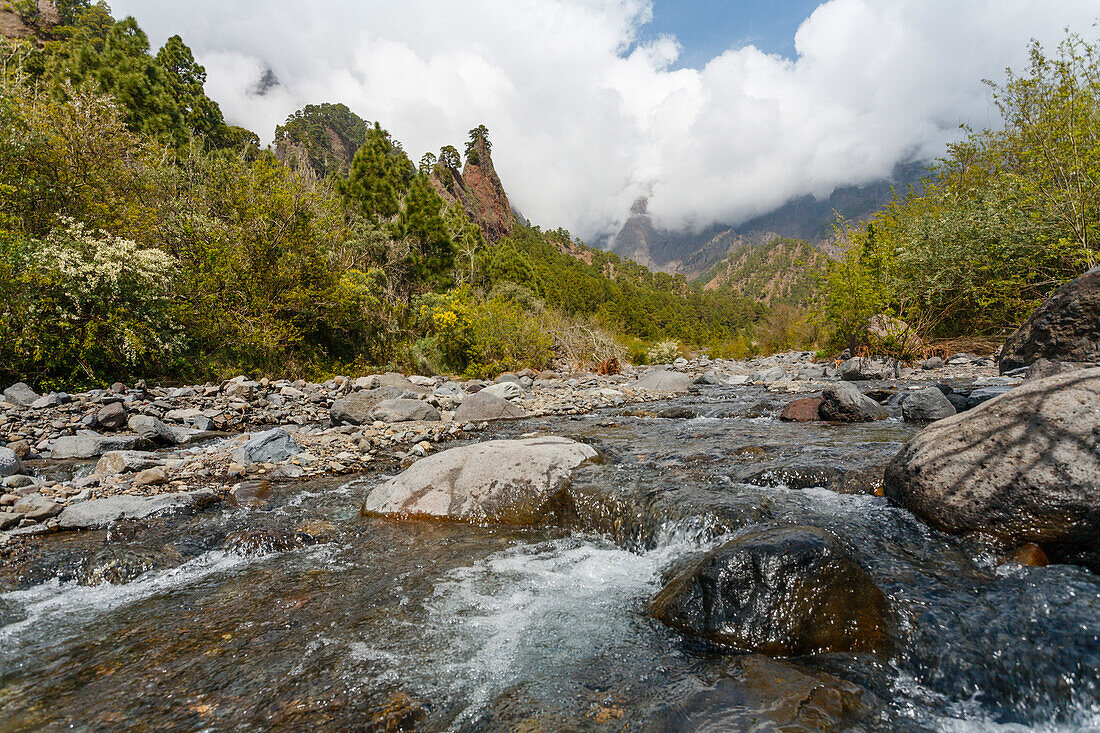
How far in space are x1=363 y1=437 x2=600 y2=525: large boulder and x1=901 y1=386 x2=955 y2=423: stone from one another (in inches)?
249

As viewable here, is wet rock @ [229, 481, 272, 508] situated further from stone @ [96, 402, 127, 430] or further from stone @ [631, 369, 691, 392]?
stone @ [631, 369, 691, 392]

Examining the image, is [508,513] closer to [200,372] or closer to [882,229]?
[200,372]

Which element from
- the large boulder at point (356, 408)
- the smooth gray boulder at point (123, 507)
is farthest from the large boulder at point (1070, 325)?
the smooth gray boulder at point (123, 507)

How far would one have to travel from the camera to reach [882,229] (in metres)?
21.7

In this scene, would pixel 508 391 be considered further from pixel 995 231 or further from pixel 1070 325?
pixel 995 231

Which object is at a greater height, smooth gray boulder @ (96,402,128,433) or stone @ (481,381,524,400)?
smooth gray boulder @ (96,402,128,433)

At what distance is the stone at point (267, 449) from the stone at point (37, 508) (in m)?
2.17

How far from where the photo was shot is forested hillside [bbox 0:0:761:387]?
11070mm

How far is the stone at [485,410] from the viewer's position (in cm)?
1178

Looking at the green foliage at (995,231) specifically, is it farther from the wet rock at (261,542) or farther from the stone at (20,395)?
the stone at (20,395)

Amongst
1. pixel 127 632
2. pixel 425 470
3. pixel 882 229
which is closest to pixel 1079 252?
pixel 882 229

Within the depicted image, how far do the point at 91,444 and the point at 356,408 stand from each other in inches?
182

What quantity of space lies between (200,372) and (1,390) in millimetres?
3802

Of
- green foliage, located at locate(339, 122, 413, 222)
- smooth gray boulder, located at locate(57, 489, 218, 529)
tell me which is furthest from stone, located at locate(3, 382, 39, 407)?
green foliage, located at locate(339, 122, 413, 222)
